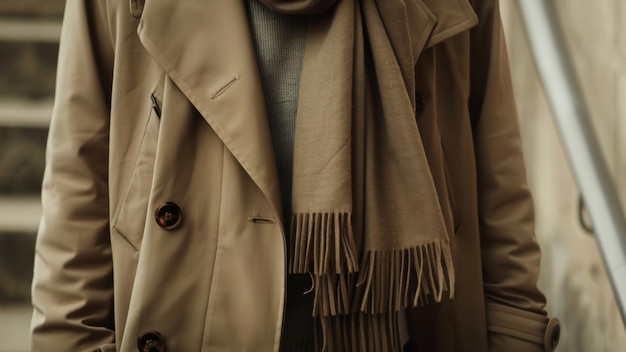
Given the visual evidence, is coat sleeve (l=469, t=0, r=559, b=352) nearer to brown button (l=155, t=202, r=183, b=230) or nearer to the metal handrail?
A: the metal handrail

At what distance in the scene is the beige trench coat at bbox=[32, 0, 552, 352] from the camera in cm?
106

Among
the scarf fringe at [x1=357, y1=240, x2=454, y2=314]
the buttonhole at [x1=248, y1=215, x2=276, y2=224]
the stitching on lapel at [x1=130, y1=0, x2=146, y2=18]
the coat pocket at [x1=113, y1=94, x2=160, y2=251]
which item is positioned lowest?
the scarf fringe at [x1=357, y1=240, x2=454, y2=314]

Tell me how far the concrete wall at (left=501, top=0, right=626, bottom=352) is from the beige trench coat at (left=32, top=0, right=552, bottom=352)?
1.42ft

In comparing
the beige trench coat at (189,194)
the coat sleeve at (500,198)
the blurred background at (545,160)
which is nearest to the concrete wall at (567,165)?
the blurred background at (545,160)

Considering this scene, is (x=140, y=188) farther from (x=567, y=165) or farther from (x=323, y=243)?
(x=567, y=165)

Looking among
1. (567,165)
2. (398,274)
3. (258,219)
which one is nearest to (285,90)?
(258,219)

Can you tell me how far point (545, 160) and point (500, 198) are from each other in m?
0.80

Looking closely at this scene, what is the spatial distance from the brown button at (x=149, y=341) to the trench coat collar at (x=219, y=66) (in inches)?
10.5

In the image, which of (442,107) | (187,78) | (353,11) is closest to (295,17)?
(353,11)

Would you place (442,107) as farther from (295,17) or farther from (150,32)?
(150,32)

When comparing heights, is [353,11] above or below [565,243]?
above

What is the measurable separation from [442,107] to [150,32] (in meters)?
0.56

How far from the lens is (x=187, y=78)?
107cm

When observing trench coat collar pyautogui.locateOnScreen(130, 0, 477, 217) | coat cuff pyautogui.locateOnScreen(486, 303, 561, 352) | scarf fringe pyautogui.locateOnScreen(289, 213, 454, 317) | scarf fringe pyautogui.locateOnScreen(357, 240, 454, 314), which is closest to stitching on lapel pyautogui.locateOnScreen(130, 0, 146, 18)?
trench coat collar pyautogui.locateOnScreen(130, 0, 477, 217)
